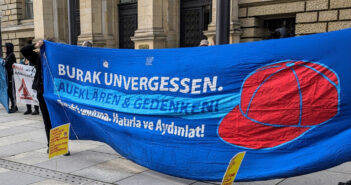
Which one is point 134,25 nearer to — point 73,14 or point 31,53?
point 73,14

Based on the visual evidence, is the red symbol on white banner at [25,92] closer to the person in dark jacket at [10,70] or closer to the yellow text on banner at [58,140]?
the person in dark jacket at [10,70]

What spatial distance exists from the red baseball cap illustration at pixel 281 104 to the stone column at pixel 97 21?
44.6ft

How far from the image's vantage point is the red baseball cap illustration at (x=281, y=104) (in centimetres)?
301

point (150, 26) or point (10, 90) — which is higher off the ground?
point (150, 26)

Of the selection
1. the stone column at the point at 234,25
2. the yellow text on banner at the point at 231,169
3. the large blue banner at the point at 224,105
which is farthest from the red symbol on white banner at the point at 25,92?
the yellow text on banner at the point at 231,169

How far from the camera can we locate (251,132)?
3.36m

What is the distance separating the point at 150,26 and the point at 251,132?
33.4 ft

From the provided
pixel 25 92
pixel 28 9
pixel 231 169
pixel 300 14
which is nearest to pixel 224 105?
pixel 231 169

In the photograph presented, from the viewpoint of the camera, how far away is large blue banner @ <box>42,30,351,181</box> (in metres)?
2.99

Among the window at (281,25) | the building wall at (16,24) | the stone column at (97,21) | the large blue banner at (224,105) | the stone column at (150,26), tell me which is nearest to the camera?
the large blue banner at (224,105)

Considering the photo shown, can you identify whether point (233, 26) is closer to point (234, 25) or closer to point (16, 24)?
point (234, 25)

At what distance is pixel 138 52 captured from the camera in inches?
167

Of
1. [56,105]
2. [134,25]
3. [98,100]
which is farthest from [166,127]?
[134,25]

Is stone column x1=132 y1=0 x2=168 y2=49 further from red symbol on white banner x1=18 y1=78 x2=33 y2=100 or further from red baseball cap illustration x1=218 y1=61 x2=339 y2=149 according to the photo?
red baseball cap illustration x1=218 y1=61 x2=339 y2=149
